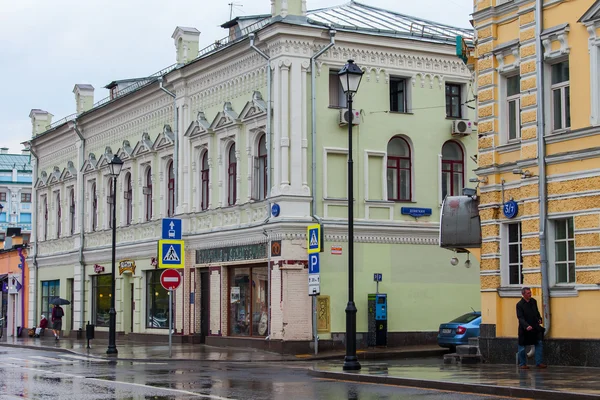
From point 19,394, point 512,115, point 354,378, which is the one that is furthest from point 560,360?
point 19,394

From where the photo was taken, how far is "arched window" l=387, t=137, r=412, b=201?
34.3 meters

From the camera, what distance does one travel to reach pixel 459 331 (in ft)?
95.7

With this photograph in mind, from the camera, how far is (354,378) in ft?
67.2

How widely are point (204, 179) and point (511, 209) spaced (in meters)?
16.9

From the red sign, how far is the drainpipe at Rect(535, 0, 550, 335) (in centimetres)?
1143

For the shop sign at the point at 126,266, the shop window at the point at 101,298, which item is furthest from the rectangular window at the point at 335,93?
the shop window at the point at 101,298

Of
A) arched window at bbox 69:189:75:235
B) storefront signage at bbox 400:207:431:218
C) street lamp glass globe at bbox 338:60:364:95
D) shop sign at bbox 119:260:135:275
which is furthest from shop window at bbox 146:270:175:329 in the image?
street lamp glass globe at bbox 338:60:364:95

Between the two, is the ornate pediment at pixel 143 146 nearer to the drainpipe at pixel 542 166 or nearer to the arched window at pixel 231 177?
the arched window at pixel 231 177

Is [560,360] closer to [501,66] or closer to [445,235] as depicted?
[445,235]

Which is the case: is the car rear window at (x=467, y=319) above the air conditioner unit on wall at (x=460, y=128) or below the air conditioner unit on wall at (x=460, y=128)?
below

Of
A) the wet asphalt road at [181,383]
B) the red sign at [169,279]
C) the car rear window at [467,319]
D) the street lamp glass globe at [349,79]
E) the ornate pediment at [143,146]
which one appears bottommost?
the wet asphalt road at [181,383]

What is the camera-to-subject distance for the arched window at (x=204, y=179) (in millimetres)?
37531

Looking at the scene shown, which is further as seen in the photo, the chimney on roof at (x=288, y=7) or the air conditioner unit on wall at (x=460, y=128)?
the air conditioner unit on wall at (x=460, y=128)

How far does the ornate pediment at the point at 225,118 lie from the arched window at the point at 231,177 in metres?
0.84
